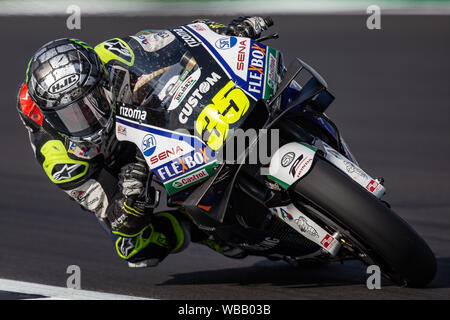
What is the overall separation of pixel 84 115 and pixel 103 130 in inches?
5.7

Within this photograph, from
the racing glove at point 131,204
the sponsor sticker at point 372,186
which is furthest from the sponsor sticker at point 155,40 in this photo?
the sponsor sticker at point 372,186

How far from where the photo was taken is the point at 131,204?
183 inches

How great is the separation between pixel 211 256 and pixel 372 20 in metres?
6.22

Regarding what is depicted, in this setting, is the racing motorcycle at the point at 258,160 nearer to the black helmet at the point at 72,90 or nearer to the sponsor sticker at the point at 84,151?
the black helmet at the point at 72,90

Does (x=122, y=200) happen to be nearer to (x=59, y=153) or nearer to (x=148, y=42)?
(x=59, y=153)

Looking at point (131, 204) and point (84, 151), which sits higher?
point (84, 151)

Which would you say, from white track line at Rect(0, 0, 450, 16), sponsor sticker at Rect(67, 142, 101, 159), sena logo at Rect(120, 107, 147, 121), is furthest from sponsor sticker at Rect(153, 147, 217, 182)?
white track line at Rect(0, 0, 450, 16)

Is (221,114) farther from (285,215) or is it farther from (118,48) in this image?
(118,48)

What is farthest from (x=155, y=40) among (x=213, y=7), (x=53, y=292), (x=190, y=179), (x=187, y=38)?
(x=213, y=7)

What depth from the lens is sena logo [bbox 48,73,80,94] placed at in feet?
14.3

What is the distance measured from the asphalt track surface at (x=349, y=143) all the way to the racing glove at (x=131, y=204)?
429mm

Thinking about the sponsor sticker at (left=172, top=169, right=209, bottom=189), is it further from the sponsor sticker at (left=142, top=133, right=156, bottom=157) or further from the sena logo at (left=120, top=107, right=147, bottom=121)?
the sena logo at (left=120, top=107, right=147, bottom=121)

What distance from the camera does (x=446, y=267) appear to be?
5070 millimetres
